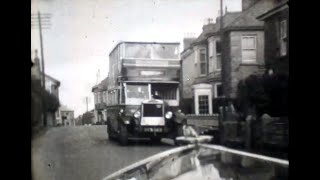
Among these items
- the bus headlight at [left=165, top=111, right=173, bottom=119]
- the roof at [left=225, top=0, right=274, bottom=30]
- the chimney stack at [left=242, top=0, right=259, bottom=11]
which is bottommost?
the bus headlight at [left=165, top=111, right=173, bottom=119]

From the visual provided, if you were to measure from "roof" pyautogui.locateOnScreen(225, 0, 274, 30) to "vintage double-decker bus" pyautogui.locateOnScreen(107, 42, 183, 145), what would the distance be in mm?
589

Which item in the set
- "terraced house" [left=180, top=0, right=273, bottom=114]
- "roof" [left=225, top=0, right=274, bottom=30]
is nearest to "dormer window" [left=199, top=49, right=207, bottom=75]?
"terraced house" [left=180, top=0, right=273, bottom=114]

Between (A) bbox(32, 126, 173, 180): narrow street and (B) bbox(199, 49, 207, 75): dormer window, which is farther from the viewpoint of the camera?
(B) bbox(199, 49, 207, 75): dormer window

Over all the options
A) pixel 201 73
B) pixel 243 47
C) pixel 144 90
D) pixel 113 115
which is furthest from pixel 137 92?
pixel 243 47

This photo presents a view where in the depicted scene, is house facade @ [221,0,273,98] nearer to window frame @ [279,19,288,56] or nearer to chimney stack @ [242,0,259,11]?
chimney stack @ [242,0,259,11]

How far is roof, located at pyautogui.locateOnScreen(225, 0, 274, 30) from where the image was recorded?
4.03 meters

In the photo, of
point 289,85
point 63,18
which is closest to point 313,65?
point 289,85

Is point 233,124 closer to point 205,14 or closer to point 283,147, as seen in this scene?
point 283,147

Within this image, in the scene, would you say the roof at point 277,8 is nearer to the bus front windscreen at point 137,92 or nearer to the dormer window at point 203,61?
the dormer window at point 203,61

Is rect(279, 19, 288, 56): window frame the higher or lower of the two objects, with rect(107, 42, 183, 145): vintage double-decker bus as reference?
higher

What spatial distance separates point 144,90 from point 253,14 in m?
1.13

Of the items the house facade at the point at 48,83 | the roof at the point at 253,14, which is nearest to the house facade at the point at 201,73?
the roof at the point at 253,14

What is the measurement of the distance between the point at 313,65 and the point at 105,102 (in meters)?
1.79

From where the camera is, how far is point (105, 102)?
4172 mm
